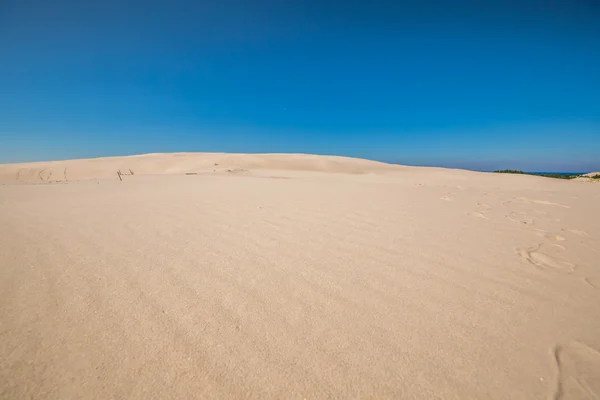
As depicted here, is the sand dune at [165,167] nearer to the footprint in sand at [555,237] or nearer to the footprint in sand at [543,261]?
the footprint in sand at [555,237]

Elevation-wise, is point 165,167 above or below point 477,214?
above

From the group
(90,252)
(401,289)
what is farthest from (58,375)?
(401,289)

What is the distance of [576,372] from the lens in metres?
1.26

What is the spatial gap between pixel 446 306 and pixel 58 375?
2.27 meters

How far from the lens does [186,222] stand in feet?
12.6

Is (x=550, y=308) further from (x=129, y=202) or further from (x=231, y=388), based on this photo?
(x=129, y=202)

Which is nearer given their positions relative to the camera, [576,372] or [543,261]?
[576,372]

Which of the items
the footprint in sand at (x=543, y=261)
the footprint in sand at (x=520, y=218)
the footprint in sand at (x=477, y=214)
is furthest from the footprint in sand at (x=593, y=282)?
the footprint in sand at (x=477, y=214)

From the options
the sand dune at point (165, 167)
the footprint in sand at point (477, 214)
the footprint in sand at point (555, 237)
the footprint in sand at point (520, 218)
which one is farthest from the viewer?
the sand dune at point (165, 167)

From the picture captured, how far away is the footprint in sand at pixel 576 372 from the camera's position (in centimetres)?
117

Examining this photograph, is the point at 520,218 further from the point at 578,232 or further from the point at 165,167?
the point at 165,167

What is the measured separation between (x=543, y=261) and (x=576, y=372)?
1.74m

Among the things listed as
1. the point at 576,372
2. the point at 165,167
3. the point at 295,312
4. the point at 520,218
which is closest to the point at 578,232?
the point at 520,218

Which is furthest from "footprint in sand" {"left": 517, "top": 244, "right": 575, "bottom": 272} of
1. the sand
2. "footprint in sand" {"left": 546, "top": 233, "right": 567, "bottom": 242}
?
"footprint in sand" {"left": 546, "top": 233, "right": 567, "bottom": 242}
